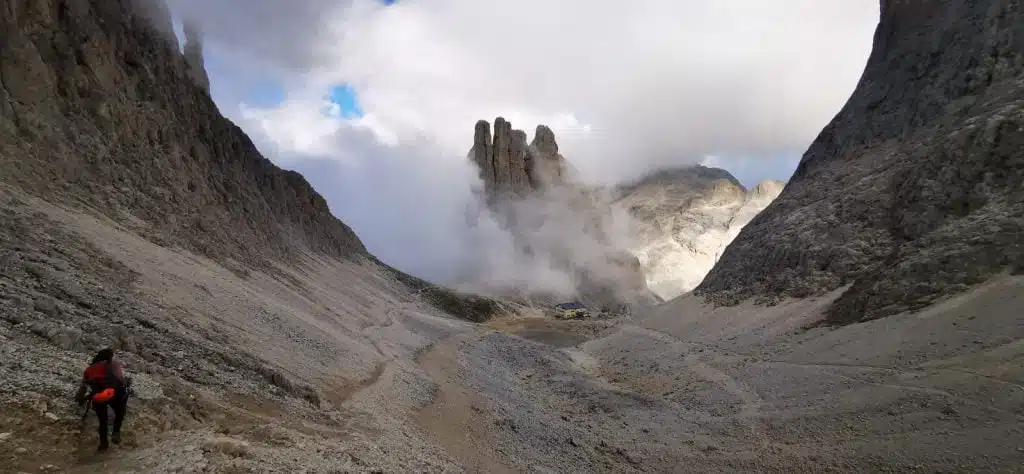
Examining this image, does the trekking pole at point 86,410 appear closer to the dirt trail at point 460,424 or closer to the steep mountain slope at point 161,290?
the steep mountain slope at point 161,290

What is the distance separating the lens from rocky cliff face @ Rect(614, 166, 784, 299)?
559 ft

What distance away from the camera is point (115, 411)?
26.1 feet

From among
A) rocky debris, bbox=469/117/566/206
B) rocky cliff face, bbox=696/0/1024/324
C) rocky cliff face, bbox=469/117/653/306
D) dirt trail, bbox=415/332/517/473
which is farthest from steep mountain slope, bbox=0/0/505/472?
rocky debris, bbox=469/117/566/206

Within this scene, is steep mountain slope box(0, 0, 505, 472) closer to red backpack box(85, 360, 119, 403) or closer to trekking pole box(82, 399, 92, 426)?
trekking pole box(82, 399, 92, 426)

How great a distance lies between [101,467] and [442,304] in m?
58.5

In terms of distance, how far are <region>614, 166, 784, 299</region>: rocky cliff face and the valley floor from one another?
138982 millimetres

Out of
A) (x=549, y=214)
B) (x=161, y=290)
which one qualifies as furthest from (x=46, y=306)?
(x=549, y=214)

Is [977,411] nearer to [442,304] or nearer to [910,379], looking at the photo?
[910,379]

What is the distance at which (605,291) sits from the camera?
409 feet

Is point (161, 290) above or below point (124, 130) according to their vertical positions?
below

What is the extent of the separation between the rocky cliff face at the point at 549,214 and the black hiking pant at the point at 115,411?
11277 centimetres

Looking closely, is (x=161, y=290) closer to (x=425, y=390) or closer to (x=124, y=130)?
(x=425, y=390)

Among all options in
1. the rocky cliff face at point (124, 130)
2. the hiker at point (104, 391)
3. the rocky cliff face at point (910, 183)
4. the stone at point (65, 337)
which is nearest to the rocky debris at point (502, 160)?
the rocky cliff face at point (124, 130)

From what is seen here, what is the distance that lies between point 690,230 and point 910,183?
16175cm
